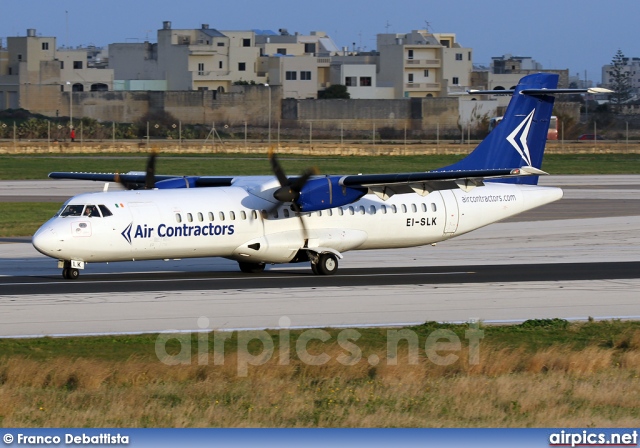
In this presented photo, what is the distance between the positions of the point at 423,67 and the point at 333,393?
129m

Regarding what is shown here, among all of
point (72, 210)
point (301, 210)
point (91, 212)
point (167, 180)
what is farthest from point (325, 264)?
point (72, 210)

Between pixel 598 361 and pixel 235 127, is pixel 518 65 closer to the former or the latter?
pixel 235 127

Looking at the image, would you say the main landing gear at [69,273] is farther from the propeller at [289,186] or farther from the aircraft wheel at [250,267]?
the propeller at [289,186]

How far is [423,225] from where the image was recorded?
28.4 metres

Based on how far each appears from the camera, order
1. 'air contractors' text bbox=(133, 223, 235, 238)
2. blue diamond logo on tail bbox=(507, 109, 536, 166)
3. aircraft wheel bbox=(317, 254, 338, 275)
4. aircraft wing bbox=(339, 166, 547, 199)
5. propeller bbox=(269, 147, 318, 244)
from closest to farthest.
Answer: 'air contractors' text bbox=(133, 223, 235, 238), aircraft wing bbox=(339, 166, 547, 199), propeller bbox=(269, 147, 318, 244), aircraft wheel bbox=(317, 254, 338, 275), blue diamond logo on tail bbox=(507, 109, 536, 166)

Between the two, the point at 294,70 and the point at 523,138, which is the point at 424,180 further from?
the point at 294,70

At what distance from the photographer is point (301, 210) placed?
87.5 feet

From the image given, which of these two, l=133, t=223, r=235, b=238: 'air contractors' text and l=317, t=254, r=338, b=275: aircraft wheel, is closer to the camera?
l=133, t=223, r=235, b=238: 'air contractors' text

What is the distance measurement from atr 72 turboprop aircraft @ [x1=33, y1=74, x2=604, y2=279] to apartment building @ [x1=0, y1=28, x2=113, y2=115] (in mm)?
98735

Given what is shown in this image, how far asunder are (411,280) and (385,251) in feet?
24.3

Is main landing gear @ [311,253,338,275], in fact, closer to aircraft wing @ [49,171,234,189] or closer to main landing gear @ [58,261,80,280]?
aircraft wing @ [49,171,234,189]

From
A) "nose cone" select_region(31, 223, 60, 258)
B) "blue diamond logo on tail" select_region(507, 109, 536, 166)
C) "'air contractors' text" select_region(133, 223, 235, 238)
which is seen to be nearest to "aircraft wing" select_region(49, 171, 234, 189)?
"'air contractors' text" select_region(133, 223, 235, 238)

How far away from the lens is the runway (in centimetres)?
2006

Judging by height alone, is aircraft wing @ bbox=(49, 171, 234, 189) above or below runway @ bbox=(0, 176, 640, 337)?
above
